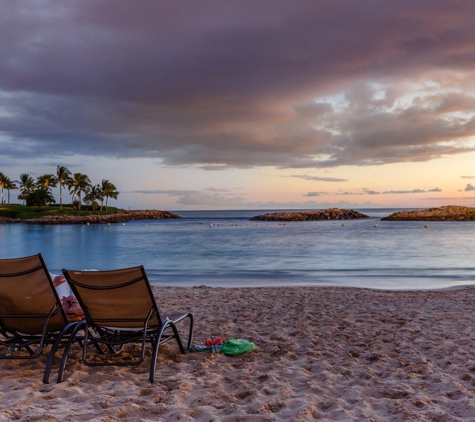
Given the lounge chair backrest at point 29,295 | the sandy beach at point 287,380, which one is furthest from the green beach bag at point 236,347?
the lounge chair backrest at point 29,295

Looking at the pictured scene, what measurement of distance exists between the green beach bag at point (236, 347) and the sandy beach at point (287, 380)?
0.07 meters

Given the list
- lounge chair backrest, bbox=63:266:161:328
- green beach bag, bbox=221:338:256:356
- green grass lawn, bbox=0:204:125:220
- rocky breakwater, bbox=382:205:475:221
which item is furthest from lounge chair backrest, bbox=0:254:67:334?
green grass lawn, bbox=0:204:125:220

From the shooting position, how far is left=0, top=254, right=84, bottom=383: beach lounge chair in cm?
384

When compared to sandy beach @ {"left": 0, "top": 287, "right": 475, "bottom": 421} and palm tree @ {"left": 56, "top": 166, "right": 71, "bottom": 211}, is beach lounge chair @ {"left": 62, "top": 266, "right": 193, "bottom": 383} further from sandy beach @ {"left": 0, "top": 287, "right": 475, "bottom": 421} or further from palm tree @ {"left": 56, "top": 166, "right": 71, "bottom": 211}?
palm tree @ {"left": 56, "top": 166, "right": 71, "bottom": 211}

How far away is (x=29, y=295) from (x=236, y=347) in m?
2.09

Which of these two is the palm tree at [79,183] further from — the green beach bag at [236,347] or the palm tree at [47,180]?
the green beach bag at [236,347]

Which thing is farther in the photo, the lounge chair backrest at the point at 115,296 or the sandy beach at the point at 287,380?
the lounge chair backrest at the point at 115,296

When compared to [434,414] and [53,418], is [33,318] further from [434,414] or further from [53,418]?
[434,414]

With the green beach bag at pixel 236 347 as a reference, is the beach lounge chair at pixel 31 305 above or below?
above

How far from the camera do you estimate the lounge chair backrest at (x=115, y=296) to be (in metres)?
3.72

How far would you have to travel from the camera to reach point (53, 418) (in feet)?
9.27

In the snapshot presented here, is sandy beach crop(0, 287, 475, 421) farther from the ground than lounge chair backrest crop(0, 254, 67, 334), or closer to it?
closer to it

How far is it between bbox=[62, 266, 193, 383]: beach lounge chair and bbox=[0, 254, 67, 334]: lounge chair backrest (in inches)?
11.6

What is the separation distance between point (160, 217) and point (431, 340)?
103 m
